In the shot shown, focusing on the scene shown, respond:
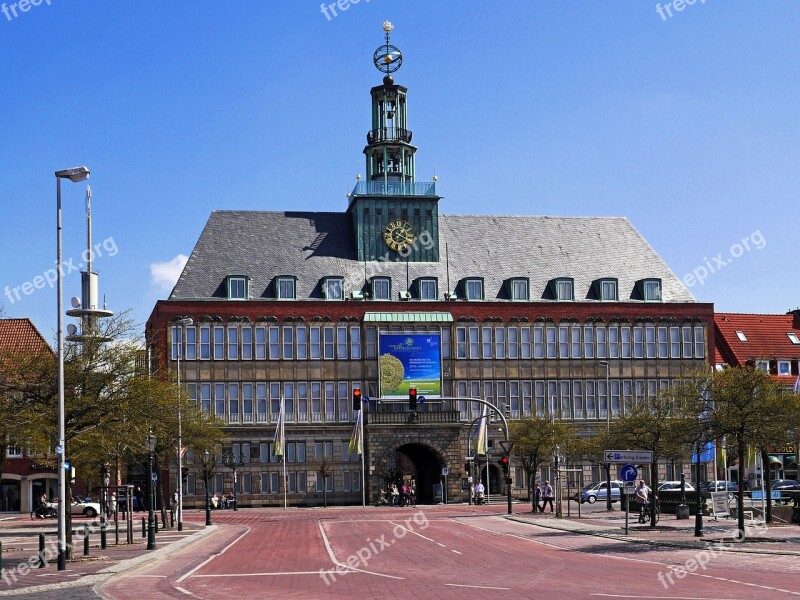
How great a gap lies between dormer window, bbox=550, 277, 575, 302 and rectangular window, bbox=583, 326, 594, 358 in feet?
8.66

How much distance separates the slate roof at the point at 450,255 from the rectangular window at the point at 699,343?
8.52 ft

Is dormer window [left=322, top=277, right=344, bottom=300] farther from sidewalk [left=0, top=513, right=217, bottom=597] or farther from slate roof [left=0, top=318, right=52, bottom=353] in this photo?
sidewalk [left=0, top=513, right=217, bottom=597]

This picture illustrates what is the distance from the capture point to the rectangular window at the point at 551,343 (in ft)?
284

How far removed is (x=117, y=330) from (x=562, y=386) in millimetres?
50967

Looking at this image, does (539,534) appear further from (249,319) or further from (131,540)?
(249,319)

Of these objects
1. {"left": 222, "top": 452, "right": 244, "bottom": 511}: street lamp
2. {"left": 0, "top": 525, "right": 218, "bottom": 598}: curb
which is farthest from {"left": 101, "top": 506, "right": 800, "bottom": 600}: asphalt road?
{"left": 222, "top": 452, "right": 244, "bottom": 511}: street lamp

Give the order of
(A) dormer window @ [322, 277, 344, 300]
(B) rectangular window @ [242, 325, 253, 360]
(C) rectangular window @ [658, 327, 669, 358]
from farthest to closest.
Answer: (C) rectangular window @ [658, 327, 669, 358]
(A) dormer window @ [322, 277, 344, 300]
(B) rectangular window @ [242, 325, 253, 360]

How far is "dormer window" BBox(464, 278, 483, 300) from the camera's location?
86.6m

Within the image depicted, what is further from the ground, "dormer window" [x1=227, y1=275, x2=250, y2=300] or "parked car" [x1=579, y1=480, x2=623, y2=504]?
"dormer window" [x1=227, y1=275, x2=250, y2=300]

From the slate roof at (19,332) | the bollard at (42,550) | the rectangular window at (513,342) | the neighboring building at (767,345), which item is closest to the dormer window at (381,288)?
the rectangular window at (513,342)

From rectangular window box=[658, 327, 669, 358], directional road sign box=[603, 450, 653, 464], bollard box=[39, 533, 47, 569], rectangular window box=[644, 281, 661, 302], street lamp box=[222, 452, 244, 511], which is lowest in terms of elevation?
bollard box=[39, 533, 47, 569]

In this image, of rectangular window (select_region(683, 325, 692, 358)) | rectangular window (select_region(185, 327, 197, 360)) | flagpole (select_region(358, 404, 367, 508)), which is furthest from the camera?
rectangular window (select_region(683, 325, 692, 358))

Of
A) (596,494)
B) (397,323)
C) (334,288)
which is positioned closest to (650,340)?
(596,494)

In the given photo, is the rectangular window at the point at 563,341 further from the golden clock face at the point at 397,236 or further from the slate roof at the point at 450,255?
the golden clock face at the point at 397,236
